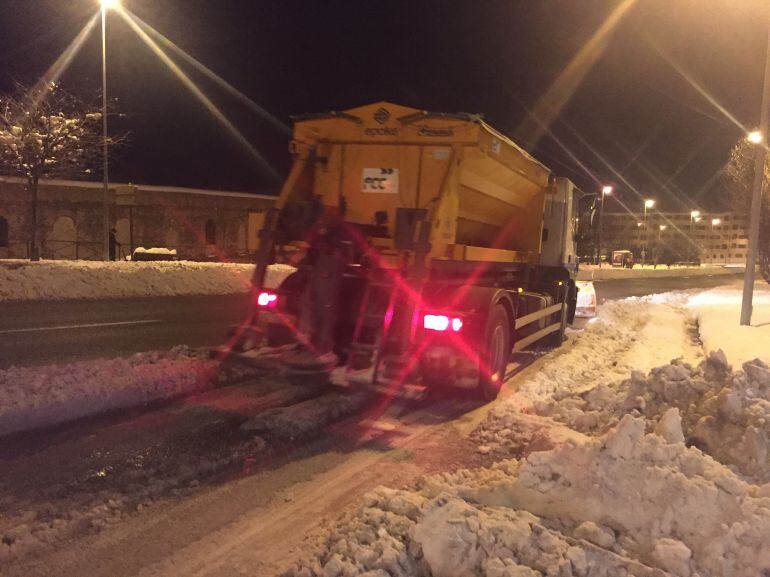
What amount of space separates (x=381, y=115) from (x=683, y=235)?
115318 mm

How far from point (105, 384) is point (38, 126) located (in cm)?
1955

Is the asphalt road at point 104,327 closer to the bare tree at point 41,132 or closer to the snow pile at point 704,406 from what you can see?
the snow pile at point 704,406

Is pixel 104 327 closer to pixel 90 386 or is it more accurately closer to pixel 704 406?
pixel 90 386

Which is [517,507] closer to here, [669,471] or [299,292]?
[669,471]

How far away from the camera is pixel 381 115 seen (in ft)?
24.0

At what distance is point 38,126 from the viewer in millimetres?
22125

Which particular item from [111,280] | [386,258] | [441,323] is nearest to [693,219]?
[111,280]

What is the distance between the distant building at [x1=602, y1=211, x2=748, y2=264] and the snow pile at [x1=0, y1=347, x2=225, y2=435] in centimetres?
10285

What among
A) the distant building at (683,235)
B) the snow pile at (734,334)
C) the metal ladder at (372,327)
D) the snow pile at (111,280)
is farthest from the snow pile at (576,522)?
the distant building at (683,235)

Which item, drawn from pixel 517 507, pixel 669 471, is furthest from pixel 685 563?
pixel 517 507

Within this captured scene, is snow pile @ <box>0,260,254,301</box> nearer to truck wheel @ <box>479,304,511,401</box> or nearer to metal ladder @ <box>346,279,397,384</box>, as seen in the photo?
truck wheel @ <box>479,304,511,401</box>

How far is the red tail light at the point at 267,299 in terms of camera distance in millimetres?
7176

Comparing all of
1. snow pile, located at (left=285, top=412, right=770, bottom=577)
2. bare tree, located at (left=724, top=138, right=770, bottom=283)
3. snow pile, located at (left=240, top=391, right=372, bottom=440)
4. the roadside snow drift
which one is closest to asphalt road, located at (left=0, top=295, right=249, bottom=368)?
snow pile, located at (left=240, top=391, right=372, bottom=440)

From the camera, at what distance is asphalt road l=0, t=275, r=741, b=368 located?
356 inches
